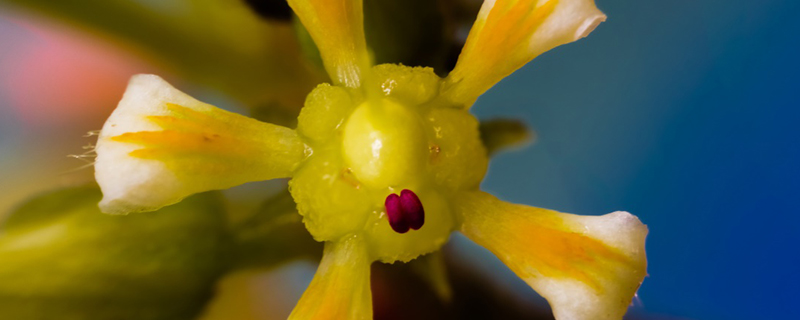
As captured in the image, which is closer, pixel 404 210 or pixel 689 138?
pixel 404 210

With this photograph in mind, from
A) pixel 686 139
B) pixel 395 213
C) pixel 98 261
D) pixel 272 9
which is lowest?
pixel 98 261

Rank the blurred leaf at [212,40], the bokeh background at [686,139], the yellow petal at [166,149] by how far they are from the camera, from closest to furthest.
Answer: the yellow petal at [166,149] → the blurred leaf at [212,40] → the bokeh background at [686,139]

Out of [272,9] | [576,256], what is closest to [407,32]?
[272,9]

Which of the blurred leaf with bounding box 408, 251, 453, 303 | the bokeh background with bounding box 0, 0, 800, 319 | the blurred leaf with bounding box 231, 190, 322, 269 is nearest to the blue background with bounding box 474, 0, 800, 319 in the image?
the bokeh background with bounding box 0, 0, 800, 319

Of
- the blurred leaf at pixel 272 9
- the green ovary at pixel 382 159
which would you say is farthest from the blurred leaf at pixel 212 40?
the green ovary at pixel 382 159

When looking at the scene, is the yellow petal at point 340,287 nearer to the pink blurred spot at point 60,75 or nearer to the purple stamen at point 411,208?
the purple stamen at point 411,208

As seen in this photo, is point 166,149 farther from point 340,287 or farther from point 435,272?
point 435,272

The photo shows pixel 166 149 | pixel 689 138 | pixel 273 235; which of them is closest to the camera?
pixel 166 149

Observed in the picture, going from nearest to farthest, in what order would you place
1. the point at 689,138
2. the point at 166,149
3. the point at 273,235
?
the point at 166,149
the point at 273,235
the point at 689,138
